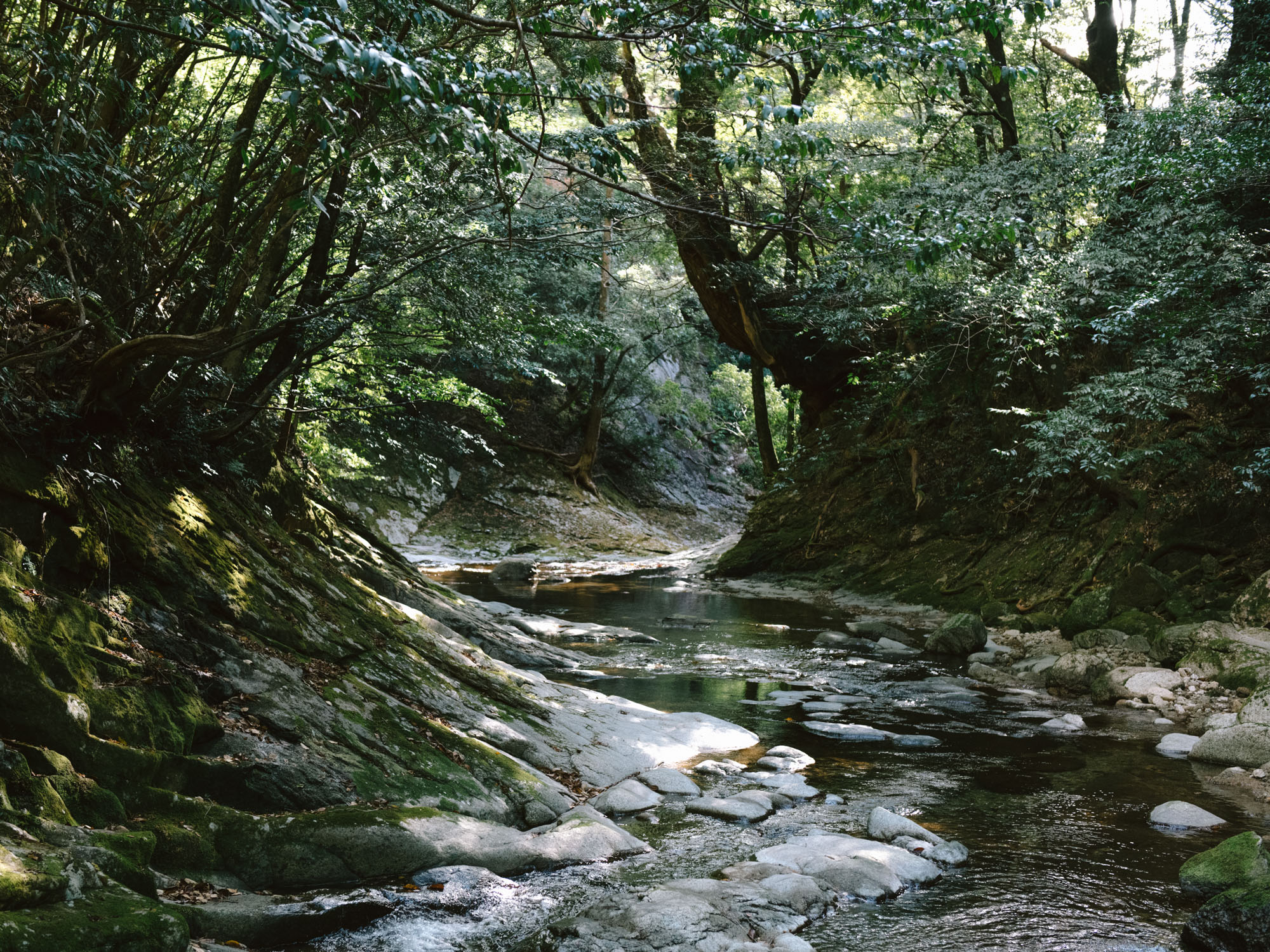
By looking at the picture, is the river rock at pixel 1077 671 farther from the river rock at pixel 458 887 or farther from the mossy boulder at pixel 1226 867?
the river rock at pixel 458 887

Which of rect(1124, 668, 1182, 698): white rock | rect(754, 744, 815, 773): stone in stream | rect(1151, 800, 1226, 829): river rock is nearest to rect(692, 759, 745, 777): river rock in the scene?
rect(754, 744, 815, 773): stone in stream

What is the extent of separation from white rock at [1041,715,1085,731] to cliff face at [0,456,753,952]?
3.81m

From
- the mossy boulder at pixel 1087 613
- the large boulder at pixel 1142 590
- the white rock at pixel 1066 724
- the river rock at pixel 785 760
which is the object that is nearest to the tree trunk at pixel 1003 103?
the large boulder at pixel 1142 590

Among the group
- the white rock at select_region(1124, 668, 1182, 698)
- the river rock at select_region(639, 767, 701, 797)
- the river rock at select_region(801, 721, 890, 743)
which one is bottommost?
the river rock at select_region(801, 721, 890, 743)

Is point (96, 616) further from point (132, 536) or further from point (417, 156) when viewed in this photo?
point (417, 156)

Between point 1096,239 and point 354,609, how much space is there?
11168mm

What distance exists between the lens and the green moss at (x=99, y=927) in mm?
2346

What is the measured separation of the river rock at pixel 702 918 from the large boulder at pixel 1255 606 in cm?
742

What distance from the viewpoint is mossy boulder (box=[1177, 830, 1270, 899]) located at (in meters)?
3.96

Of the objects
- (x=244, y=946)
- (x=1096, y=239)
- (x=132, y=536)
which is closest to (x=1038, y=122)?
(x=1096, y=239)

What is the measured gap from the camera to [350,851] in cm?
386

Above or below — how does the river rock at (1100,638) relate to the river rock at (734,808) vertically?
above

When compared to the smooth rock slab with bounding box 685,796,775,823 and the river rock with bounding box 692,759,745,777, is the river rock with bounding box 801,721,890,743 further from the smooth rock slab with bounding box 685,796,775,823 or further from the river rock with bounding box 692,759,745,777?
the smooth rock slab with bounding box 685,796,775,823

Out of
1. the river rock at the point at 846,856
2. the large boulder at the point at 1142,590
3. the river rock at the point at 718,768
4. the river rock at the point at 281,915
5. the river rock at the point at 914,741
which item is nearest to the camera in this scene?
the river rock at the point at 281,915
